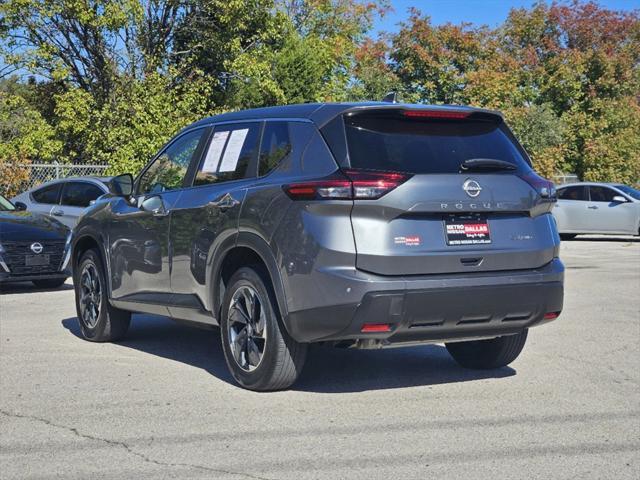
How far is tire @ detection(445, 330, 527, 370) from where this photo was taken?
287 inches

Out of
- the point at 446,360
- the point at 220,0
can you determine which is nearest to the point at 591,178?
the point at 220,0

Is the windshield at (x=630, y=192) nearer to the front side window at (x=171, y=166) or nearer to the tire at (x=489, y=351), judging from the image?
the tire at (x=489, y=351)

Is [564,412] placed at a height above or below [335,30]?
below

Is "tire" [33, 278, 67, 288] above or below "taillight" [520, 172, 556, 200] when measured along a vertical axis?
below

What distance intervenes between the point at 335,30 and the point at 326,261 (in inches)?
1840

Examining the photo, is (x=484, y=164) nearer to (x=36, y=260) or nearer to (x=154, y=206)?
(x=154, y=206)

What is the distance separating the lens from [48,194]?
60.2ft

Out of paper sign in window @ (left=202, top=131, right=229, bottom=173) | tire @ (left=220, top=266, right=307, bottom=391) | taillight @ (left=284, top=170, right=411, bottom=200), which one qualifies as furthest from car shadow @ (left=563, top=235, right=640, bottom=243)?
taillight @ (left=284, top=170, right=411, bottom=200)

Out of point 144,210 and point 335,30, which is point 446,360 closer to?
point 144,210

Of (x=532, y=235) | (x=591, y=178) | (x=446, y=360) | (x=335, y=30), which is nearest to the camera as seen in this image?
(x=532, y=235)

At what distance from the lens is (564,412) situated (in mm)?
6059

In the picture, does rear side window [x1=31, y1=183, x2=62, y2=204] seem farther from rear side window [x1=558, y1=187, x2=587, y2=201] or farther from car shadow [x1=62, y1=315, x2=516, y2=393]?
rear side window [x1=558, y1=187, x2=587, y2=201]

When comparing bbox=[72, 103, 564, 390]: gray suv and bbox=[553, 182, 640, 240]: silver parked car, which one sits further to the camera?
bbox=[553, 182, 640, 240]: silver parked car

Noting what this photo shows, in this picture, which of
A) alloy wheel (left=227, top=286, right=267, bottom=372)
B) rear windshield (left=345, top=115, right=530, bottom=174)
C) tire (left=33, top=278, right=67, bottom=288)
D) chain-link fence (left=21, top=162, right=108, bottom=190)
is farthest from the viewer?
chain-link fence (left=21, top=162, right=108, bottom=190)
